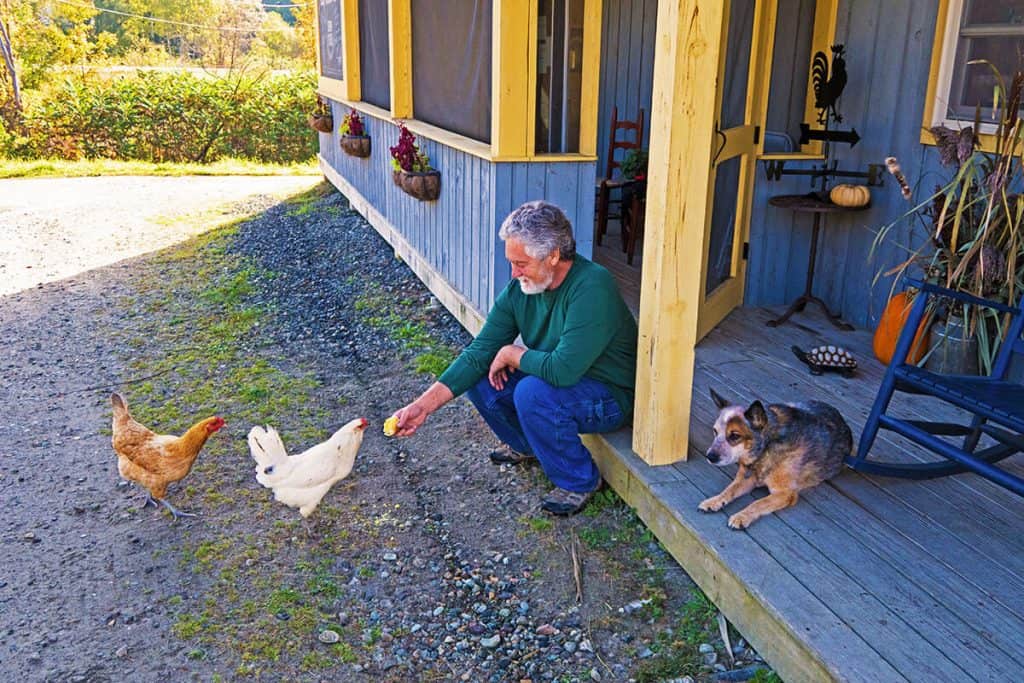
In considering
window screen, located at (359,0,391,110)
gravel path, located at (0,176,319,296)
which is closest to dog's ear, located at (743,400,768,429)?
window screen, located at (359,0,391,110)

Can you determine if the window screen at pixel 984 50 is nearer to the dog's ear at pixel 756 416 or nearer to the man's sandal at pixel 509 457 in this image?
the dog's ear at pixel 756 416

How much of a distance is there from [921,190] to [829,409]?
1892 millimetres

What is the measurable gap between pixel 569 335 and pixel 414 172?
3072 mm

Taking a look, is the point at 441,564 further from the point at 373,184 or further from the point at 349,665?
the point at 373,184

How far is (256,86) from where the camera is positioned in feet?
57.1

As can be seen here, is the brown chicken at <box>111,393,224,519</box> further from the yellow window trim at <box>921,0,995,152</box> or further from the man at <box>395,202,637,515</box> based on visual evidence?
the yellow window trim at <box>921,0,995,152</box>

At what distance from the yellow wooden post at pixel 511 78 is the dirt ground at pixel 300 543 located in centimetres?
136

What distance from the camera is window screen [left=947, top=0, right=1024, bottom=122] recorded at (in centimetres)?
363

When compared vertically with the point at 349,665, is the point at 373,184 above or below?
above

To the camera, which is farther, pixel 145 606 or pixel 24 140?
pixel 24 140

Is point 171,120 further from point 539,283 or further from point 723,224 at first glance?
point 539,283

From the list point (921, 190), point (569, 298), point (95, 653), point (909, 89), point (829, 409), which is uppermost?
point (909, 89)

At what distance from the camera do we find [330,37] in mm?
10078

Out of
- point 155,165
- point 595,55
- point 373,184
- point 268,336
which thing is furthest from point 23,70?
point 595,55
